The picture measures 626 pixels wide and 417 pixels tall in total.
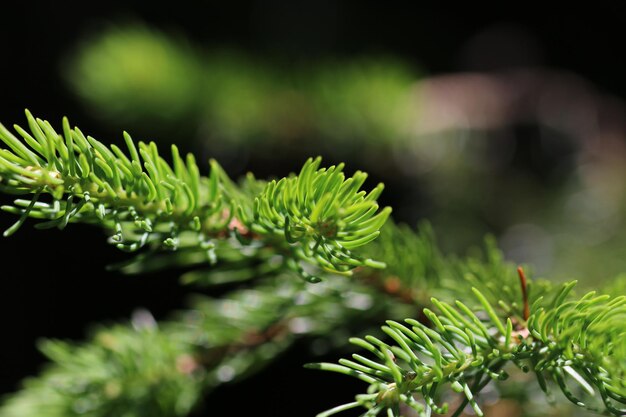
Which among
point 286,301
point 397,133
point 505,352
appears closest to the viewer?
point 505,352

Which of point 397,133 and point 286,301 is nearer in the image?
point 286,301

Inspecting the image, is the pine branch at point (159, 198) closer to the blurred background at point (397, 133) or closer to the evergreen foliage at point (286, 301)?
the evergreen foliage at point (286, 301)

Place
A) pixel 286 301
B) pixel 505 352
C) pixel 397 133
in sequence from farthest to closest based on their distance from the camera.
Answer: pixel 397 133, pixel 286 301, pixel 505 352

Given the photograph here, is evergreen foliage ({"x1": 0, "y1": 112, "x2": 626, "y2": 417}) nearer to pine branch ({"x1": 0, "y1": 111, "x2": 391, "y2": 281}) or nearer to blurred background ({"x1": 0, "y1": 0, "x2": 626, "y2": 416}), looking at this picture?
pine branch ({"x1": 0, "y1": 111, "x2": 391, "y2": 281})

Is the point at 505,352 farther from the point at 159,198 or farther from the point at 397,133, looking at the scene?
the point at 397,133

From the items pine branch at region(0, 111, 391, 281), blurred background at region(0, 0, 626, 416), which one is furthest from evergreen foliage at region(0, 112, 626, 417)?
blurred background at region(0, 0, 626, 416)

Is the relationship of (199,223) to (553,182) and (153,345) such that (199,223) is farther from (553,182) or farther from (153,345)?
(553,182)

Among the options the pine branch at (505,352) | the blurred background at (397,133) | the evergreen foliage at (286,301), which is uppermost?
the blurred background at (397,133)

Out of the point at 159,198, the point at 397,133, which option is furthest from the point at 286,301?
the point at 397,133

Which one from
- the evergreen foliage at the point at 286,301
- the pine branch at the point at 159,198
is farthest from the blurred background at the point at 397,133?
the pine branch at the point at 159,198
